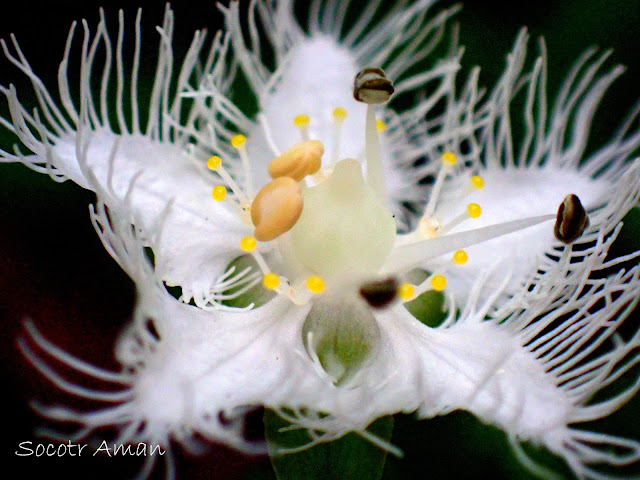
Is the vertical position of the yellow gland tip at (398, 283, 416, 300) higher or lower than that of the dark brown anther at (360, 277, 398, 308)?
lower

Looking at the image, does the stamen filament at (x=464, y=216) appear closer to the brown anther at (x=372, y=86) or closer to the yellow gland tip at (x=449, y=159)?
the yellow gland tip at (x=449, y=159)

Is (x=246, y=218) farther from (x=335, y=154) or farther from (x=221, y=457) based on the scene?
(x=221, y=457)

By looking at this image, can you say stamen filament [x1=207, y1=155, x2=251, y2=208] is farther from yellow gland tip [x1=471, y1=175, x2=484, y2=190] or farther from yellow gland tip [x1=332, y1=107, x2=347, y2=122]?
yellow gland tip [x1=471, y1=175, x2=484, y2=190]

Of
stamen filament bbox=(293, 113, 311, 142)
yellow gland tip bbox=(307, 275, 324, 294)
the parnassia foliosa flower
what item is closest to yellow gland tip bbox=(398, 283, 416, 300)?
the parnassia foliosa flower

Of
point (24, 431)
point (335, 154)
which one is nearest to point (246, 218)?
point (335, 154)

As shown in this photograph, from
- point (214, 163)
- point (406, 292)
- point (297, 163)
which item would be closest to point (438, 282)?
point (406, 292)

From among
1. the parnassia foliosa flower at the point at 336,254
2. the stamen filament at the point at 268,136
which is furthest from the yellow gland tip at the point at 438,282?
the stamen filament at the point at 268,136
